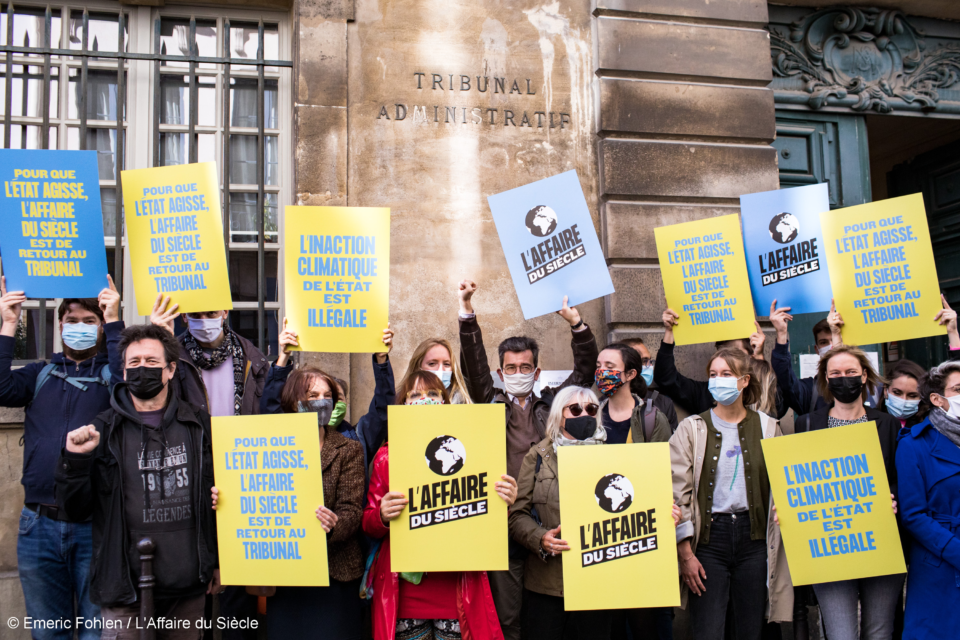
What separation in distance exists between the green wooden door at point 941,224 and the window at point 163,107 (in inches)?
270

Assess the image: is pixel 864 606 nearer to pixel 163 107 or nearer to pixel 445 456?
pixel 445 456

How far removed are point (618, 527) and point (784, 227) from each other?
2.65 m

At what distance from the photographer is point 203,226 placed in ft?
14.9

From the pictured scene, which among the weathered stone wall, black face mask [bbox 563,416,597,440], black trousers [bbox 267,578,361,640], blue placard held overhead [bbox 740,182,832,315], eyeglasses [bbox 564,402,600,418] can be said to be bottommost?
black trousers [bbox 267,578,361,640]

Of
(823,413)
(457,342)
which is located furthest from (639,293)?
(823,413)

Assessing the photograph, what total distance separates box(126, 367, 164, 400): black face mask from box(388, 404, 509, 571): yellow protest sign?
1.17m

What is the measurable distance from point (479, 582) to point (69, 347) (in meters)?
2.65

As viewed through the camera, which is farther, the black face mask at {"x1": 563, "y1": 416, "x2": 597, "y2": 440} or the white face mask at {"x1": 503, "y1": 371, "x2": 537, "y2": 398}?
the white face mask at {"x1": 503, "y1": 371, "x2": 537, "y2": 398}

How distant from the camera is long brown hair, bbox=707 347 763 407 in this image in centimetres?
445

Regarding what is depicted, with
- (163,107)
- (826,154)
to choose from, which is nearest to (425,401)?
(163,107)

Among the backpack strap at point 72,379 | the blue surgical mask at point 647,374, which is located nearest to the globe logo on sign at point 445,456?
the backpack strap at point 72,379

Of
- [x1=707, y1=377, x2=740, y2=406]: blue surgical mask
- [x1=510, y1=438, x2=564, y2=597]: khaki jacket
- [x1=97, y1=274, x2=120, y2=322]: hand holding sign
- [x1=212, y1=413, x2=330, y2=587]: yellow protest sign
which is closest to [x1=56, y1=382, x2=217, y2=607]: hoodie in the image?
[x1=212, y1=413, x2=330, y2=587]: yellow protest sign

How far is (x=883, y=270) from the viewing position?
504 cm

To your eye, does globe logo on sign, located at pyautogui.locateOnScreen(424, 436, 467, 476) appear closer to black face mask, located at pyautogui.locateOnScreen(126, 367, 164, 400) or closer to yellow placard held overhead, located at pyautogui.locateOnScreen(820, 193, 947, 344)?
black face mask, located at pyautogui.locateOnScreen(126, 367, 164, 400)
